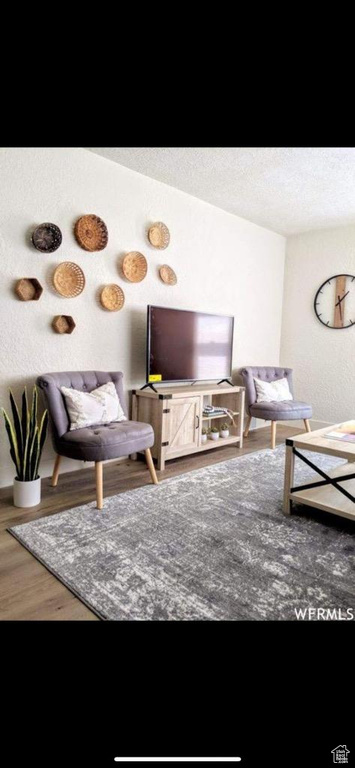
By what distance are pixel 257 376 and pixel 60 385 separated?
2.35 m

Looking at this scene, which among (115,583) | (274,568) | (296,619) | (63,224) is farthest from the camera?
(63,224)

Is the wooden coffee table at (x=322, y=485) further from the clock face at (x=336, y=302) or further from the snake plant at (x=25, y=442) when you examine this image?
the clock face at (x=336, y=302)

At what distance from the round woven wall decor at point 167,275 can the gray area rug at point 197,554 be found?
1.91 metres

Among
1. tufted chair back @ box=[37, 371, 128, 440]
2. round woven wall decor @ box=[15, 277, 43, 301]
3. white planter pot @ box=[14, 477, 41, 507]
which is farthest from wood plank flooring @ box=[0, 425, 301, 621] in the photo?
round woven wall decor @ box=[15, 277, 43, 301]

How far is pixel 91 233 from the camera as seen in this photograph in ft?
10.0

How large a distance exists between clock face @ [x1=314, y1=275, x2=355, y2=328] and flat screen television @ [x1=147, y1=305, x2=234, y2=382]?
1.38 metres

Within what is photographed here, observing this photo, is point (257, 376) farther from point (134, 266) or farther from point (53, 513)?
point (53, 513)

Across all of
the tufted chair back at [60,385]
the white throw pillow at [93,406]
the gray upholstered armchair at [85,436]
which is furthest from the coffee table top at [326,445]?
the tufted chair back at [60,385]

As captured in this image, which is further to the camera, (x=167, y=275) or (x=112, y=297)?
(x=167, y=275)

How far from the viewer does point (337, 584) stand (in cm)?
167

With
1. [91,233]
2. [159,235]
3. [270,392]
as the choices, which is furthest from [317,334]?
[91,233]
